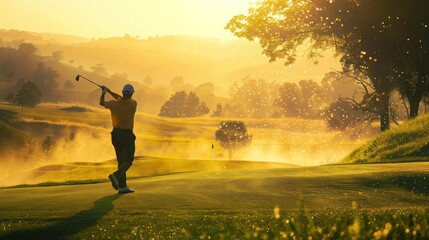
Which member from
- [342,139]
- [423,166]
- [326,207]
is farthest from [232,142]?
[326,207]

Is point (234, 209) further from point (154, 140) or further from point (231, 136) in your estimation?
point (154, 140)

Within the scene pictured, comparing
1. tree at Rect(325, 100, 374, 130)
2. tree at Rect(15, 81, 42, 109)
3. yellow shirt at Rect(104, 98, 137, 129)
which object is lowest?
yellow shirt at Rect(104, 98, 137, 129)

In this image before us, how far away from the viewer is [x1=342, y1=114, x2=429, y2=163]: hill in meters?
31.8

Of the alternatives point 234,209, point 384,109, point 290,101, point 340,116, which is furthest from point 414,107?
point 290,101

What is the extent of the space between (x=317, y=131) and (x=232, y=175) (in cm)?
12528

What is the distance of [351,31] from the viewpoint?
42.1 meters

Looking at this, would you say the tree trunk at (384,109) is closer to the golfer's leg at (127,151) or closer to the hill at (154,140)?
the golfer's leg at (127,151)

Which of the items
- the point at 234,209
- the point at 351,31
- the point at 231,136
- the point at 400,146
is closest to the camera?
the point at 234,209

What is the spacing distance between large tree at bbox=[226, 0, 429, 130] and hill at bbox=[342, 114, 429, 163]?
206 inches

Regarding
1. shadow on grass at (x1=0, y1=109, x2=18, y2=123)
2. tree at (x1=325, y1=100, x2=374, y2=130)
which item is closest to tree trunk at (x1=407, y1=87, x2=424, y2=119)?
tree at (x1=325, y1=100, x2=374, y2=130)

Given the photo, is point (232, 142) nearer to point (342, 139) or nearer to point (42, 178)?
point (342, 139)

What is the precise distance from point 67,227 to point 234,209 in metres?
3.68

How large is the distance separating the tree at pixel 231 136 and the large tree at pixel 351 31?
1942 inches

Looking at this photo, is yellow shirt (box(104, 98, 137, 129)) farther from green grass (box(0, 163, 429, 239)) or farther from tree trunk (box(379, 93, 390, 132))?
tree trunk (box(379, 93, 390, 132))
